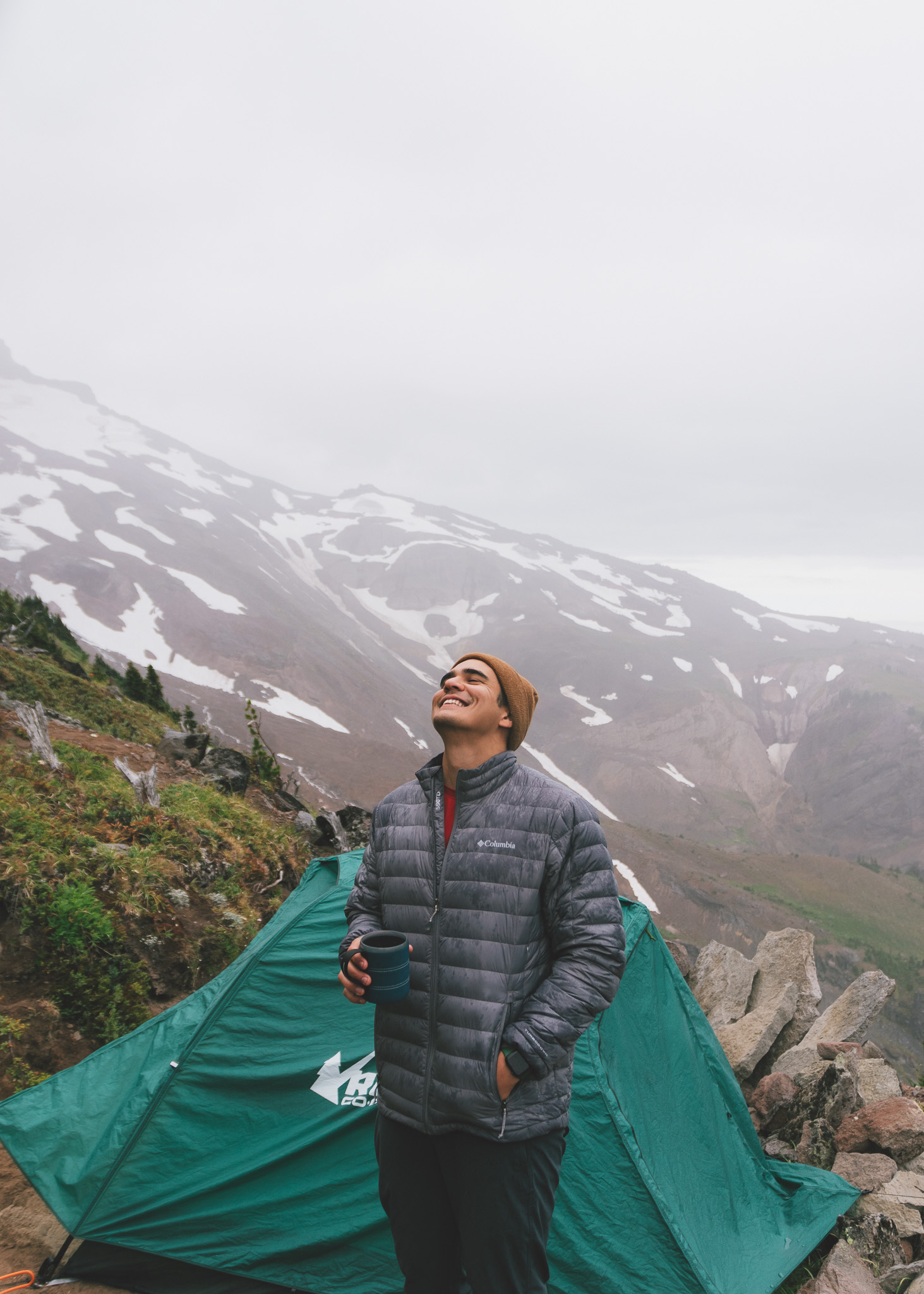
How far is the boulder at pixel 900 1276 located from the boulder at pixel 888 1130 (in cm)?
110

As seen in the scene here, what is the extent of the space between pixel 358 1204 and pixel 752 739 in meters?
86.4

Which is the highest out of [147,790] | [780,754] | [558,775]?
[147,790]

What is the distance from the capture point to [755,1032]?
638cm

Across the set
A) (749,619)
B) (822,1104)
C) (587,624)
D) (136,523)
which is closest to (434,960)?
(822,1104)

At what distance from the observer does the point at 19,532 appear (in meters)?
69.2

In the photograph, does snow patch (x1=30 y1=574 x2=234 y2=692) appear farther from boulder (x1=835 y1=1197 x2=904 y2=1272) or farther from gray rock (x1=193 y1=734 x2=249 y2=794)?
boulder (x1=835 y1=1197 x2=904 y2=1272)

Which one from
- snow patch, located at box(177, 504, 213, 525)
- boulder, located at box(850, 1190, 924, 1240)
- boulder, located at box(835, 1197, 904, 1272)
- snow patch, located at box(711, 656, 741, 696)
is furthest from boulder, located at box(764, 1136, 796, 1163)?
snow patch, located at box(177, 504, 213, 525)

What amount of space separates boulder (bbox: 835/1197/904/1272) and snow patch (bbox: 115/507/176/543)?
88338 mm

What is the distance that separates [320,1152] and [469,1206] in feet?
6.02

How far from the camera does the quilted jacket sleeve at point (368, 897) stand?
2609 millimetres

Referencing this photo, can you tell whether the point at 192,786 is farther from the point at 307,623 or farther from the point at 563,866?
the point at 307,623

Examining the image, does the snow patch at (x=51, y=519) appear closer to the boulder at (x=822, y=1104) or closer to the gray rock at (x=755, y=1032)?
the gray rock at (x=755, y=1032)

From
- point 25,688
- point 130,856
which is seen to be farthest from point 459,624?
point 130,856

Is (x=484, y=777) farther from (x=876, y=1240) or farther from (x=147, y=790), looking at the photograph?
(x=147, y=790)
